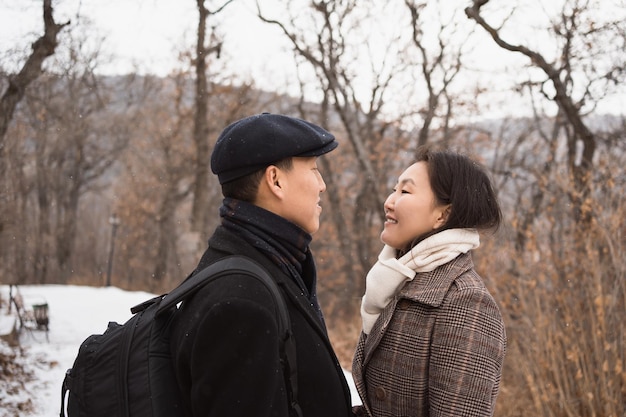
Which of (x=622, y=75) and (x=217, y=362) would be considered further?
(x=622, y=75)

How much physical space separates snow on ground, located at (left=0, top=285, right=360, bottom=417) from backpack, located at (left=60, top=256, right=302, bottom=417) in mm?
3704

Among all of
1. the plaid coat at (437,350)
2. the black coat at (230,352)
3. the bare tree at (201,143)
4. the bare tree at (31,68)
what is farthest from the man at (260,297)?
the bare tree at (201,143)

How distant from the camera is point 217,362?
132 centimetres

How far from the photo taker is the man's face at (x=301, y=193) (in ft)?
5.39

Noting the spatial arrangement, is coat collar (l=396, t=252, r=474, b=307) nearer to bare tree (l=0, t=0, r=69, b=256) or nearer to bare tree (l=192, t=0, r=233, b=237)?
bare tree (l=0, t=0, r=69, b=256)

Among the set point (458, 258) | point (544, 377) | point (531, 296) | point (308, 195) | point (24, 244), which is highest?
point (308, 195)

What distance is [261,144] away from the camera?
5.18 ft

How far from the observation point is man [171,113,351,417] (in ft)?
4.34

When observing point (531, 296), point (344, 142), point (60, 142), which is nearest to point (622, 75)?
point (531, 296)

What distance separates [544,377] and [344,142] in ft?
70.4

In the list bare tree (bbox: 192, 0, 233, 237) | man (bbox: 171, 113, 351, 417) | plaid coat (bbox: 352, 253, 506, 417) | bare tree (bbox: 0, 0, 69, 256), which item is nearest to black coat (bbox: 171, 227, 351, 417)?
man (bbox: 171, 113, 351, 417)

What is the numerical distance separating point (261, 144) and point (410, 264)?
0.70 metres

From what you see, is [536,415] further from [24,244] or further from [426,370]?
[24,244]

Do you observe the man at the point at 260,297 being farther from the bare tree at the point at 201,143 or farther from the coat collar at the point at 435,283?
the bare tree at the point at 201,143
